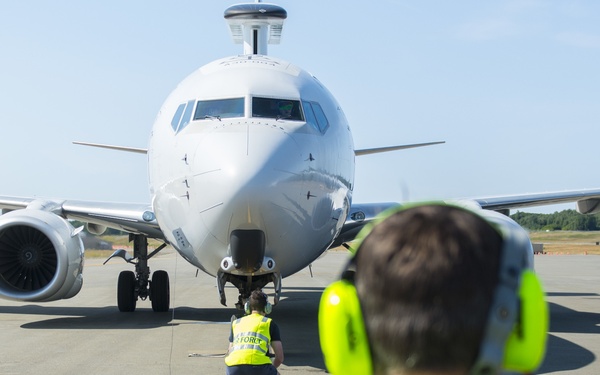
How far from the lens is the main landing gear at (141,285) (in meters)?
16.1

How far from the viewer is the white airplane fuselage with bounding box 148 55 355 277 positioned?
9578mm

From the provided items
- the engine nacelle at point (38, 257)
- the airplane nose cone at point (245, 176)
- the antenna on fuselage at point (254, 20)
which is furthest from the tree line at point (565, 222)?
the airplane nose cone at point (245, 176)

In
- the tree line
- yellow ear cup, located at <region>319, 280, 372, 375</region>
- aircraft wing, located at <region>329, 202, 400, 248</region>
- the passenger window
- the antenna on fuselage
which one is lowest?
the tree line

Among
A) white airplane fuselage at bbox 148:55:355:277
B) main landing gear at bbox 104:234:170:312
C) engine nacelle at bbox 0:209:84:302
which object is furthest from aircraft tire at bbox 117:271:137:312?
white airplane fuselage at bbox 148:55:355:277

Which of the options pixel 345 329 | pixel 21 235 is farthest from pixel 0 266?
pixel 345 329

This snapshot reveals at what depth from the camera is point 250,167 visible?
30.9ft

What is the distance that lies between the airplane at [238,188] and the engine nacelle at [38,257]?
0.02m

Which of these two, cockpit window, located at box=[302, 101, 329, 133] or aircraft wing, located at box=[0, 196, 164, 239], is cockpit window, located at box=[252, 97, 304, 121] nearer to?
cockpit window, located at box=[302, 101, 329, 133]

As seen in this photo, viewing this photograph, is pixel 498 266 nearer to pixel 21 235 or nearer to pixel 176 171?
pixel 176 171

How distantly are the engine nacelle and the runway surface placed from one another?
0.59m

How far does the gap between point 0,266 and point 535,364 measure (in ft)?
44.3

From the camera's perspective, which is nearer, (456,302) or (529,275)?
(456,302)

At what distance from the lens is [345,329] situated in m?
1.64

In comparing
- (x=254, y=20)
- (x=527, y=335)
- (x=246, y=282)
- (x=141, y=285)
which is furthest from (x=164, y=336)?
(x=527, y=335)
